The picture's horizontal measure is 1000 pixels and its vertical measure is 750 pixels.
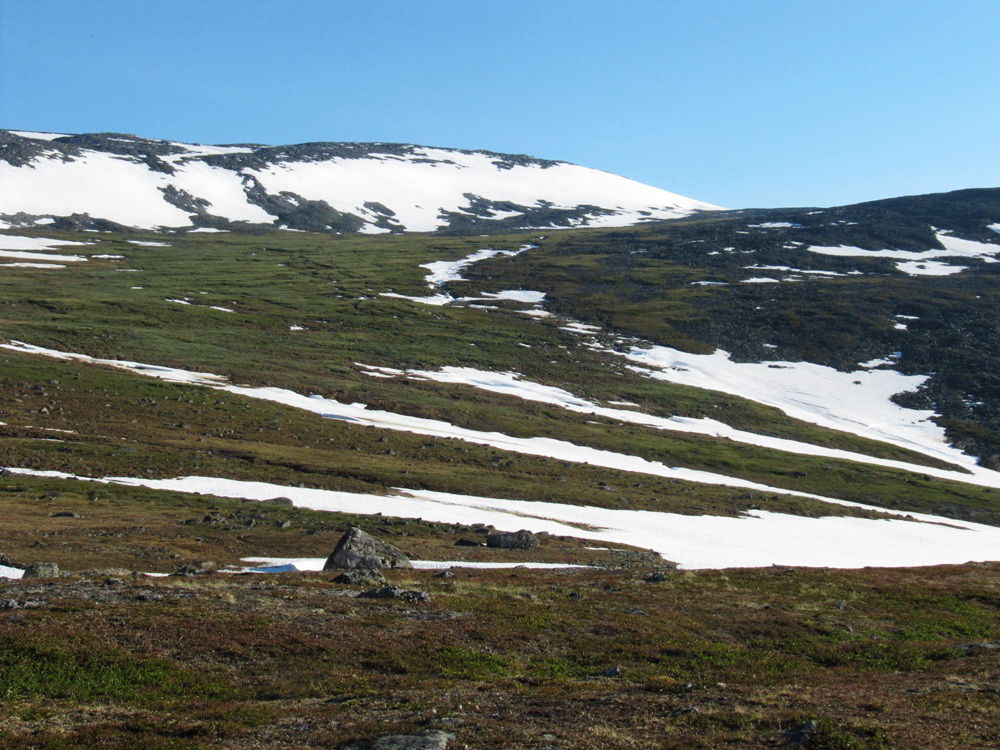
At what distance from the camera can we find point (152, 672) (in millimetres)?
17312

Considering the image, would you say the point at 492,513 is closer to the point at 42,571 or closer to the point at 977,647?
the point at 42,571

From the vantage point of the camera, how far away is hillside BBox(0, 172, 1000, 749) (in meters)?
16.6

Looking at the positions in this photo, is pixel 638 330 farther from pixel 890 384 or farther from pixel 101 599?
pixel 101 599

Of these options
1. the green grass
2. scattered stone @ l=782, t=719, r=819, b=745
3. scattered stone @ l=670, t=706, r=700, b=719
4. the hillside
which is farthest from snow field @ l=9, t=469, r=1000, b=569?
scattered stone @ l=782, t=719, r=819, b=745

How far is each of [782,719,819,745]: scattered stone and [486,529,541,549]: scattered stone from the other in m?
31.2

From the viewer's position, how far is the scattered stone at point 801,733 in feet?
45.4

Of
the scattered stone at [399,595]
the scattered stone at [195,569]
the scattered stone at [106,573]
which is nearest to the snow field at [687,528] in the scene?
the scattered stone at [195,569]

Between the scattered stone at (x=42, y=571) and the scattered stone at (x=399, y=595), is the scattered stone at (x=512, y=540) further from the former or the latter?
the scattered stone at (x=42, y=571)

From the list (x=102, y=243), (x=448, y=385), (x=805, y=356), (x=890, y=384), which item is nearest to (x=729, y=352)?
(x=805, y=356)

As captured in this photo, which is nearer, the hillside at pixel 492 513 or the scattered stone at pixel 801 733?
the scattered stone at pixel 801 733

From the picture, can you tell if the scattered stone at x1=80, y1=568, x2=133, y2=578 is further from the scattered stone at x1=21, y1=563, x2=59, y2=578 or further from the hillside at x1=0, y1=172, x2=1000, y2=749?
the scattered stone at x1=21, y1=563, x2=59, y2=578

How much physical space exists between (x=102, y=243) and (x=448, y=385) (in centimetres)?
13373

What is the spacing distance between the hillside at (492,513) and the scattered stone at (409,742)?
53 centimetres

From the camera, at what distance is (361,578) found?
97.5ft
